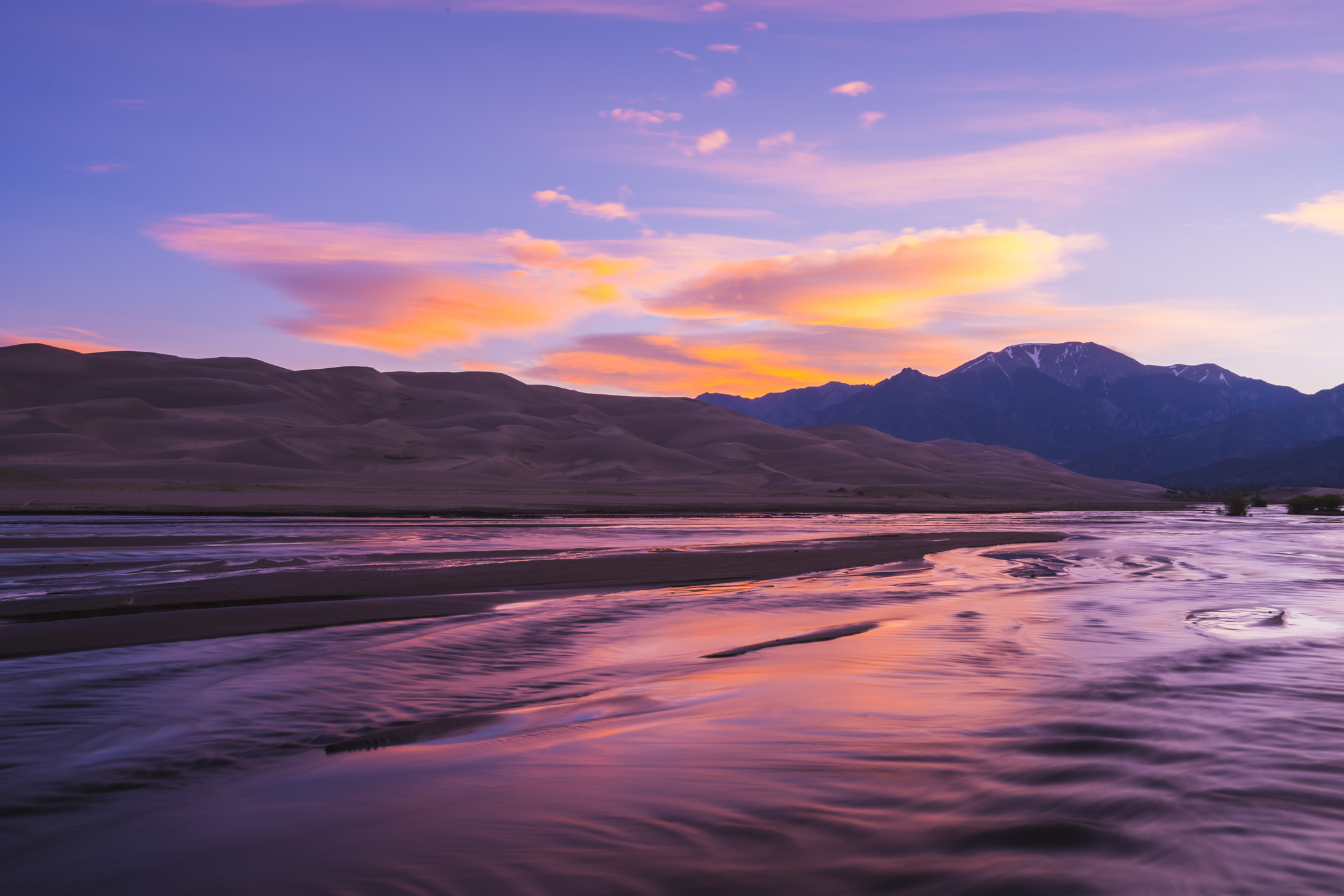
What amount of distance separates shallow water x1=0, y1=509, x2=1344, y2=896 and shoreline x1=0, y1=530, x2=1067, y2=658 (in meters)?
0.90

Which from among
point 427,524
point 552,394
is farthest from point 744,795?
point 552,394

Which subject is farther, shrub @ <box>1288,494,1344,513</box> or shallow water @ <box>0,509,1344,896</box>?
shrub @ <box>1288,494,1344,513</box>

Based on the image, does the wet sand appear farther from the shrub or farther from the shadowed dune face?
the shrub

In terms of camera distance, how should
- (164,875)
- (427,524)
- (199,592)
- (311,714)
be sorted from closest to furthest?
1. (164,875)
2. (311,714)
3. (199,592)
4. (427,524)

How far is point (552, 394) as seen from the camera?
199125 millimetres

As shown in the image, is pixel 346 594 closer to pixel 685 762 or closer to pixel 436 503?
pixel 685 762

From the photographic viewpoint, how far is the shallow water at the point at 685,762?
3.90 m

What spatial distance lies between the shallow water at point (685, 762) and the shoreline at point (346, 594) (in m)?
0.90

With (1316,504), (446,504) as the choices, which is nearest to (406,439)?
(446,504)

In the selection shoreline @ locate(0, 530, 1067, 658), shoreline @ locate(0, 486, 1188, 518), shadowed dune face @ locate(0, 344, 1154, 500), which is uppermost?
shadowed dune face @ locate(0, 344, 1154, 500)

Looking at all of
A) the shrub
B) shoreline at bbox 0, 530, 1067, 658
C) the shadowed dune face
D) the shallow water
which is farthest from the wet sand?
the shallow water

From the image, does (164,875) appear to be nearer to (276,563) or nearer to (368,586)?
(368,586)

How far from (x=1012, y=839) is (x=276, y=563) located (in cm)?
1616

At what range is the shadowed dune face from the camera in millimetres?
76938
